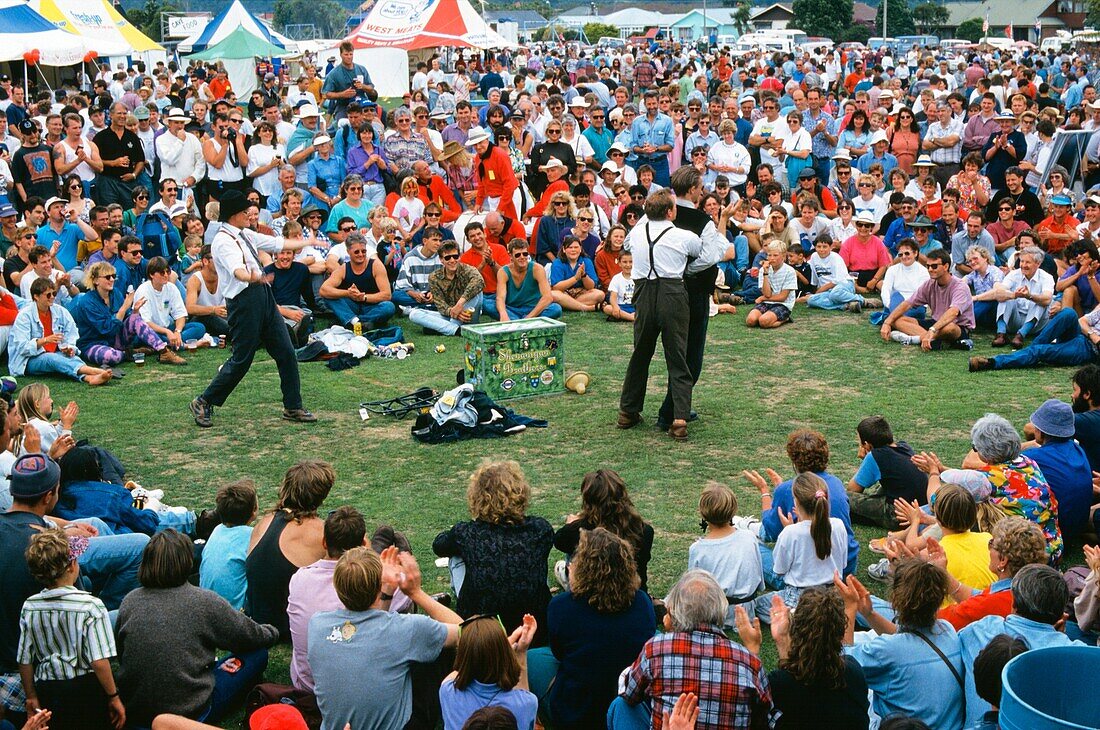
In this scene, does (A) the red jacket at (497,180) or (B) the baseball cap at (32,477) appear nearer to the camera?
(B) the baseball cap at (32,477)

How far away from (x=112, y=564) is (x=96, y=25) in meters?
20.3

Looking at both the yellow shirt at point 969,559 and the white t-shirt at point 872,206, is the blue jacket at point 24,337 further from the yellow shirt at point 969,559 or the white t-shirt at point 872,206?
the white t-shirt at point 872,206

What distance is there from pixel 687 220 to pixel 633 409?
4.67 feet

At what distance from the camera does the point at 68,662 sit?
4.76 metres

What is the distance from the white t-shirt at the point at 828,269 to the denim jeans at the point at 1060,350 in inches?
104

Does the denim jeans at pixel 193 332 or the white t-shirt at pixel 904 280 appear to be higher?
the white t-shirt at pixel 904 280

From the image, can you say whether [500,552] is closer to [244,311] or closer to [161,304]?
[244,311]

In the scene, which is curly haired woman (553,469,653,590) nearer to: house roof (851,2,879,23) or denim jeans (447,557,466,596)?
denim jeans (447,557,466,596)

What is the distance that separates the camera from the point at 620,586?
4.72 m

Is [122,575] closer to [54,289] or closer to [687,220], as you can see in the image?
[687,220]

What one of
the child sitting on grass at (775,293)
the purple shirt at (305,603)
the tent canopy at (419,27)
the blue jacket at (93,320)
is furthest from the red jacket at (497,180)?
the tent canopy at (419,27)

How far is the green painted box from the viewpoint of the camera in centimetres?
941

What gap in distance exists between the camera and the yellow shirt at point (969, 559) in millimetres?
5516

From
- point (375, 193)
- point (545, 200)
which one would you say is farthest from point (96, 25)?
point (545, 200)
